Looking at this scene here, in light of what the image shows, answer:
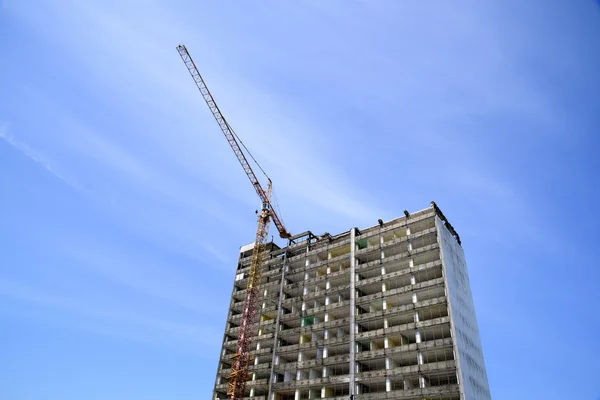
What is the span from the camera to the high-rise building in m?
69.0

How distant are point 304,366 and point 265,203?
41741 mm

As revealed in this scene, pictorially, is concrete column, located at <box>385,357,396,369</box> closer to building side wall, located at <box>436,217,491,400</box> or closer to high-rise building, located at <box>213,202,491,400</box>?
high-rise building, located at <box>213,202,491,400</box>

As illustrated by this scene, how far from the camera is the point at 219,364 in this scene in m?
A: 95.1

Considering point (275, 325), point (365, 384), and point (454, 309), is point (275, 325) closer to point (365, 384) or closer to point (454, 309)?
point (365, 384)

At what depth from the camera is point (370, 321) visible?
79.1 metres

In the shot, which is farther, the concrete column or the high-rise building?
the concrete column

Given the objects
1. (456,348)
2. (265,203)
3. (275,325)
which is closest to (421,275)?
(456,348)

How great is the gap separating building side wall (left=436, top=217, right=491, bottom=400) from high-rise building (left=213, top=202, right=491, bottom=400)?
24cm

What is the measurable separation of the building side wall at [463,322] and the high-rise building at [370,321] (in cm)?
24

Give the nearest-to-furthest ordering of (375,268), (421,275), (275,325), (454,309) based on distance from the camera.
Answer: (454,309) < (421,275) < (375,268) < (275,325)

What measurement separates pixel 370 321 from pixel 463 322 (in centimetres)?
1620

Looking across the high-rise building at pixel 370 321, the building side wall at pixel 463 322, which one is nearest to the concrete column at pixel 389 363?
the high-rise building at pixel 370 321

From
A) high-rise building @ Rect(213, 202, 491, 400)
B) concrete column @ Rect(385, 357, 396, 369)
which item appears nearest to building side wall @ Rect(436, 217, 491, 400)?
high-rise building @ Rect(213, 202, 491, 400)

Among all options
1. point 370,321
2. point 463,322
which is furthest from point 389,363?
point 463,322
